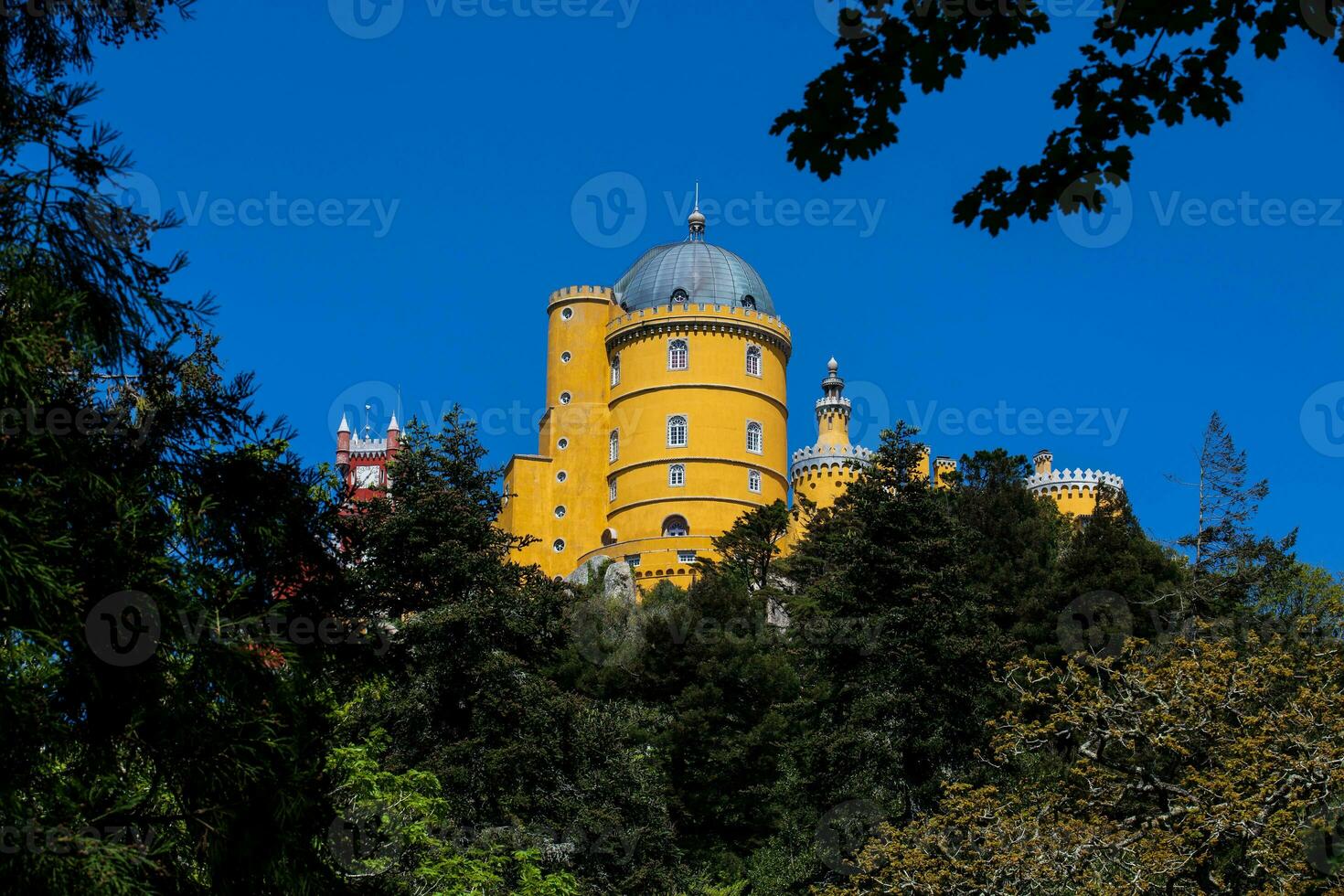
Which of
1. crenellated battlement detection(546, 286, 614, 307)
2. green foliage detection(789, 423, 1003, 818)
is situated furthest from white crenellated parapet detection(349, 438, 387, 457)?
green foliage detection(789, 423, 1003, 818)

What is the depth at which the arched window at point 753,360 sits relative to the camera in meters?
67.3

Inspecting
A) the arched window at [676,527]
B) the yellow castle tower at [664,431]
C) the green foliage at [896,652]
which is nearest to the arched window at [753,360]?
the yellow castle tower at [664,431]

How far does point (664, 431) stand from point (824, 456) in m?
7.33

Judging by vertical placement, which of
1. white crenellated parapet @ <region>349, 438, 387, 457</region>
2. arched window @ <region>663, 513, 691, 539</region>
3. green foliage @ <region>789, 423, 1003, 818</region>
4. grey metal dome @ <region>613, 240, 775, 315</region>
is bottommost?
green foliage @ <region>789, 423, 1003, 818</region>

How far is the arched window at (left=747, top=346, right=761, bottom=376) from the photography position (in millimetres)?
67312

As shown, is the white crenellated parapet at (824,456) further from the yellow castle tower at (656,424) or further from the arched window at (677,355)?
the arched window at (677,355)

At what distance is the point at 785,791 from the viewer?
109 feet

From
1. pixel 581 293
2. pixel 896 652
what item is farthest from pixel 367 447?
pixel 896 652

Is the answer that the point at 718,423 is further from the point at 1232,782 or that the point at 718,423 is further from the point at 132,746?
the point at 132,746

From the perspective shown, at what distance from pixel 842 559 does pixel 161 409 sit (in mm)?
26102

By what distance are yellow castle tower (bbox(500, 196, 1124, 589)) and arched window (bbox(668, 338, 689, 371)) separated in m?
0.04

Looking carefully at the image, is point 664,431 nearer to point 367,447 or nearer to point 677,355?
point 677,355

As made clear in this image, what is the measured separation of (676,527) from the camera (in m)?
63.8

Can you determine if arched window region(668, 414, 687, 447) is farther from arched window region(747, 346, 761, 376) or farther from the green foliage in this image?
the green foliage
